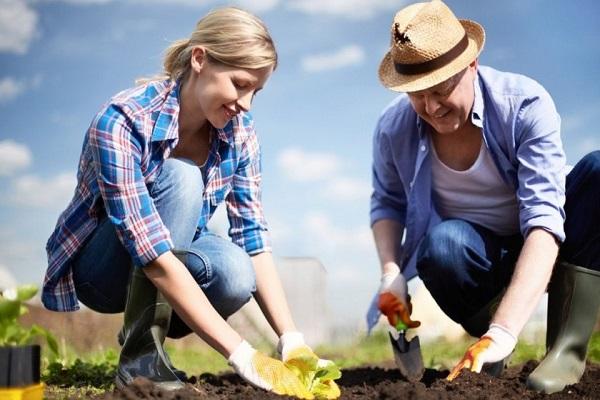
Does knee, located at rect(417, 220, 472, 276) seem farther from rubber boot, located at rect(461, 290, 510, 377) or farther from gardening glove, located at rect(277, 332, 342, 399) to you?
gardening glove, located at rect(277, 332, 342, 399)

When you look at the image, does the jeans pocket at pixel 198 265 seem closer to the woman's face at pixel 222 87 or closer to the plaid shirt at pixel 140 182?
the plaid shirt at pixel 140 182

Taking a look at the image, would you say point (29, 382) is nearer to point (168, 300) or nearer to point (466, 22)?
point (168, 300)

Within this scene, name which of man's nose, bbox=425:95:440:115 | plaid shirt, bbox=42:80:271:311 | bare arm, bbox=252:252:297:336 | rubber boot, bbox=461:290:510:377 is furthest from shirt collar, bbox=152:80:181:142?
rubber boot, bbox=461:290:510:377

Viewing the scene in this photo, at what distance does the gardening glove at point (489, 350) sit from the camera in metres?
2.45

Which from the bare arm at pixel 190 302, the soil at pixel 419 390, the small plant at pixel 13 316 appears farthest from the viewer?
the bare arm at pixel 190 302

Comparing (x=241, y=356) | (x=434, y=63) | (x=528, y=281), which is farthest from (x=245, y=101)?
(x=528, y=281)

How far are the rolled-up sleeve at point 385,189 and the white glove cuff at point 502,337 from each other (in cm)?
75

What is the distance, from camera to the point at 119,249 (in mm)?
2613

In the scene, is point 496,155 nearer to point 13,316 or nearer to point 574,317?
point 574,317

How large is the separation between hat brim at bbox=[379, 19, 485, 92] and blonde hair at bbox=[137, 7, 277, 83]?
415 millimetres

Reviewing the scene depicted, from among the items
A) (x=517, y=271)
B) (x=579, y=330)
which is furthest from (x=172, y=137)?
(x=579, y=330)

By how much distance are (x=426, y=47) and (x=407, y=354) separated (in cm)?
118

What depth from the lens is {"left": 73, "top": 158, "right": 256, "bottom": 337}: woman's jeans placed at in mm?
2527

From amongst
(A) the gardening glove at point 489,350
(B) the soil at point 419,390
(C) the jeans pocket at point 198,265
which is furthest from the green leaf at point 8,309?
(A) the gardening glove at point 489,350
